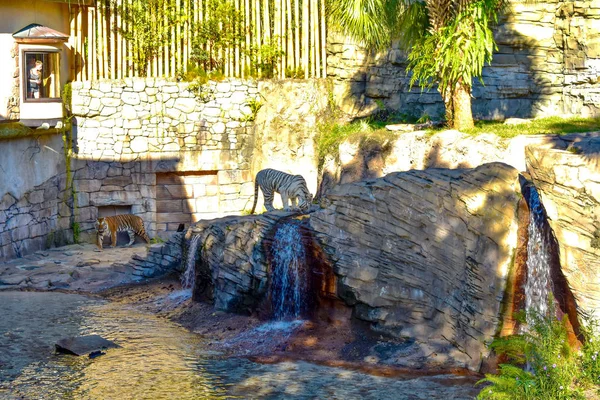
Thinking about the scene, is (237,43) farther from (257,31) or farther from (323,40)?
(323,40)

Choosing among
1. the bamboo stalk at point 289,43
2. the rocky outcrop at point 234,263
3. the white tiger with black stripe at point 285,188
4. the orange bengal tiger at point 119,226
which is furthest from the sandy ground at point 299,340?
the bamboo stalk at point 289,43

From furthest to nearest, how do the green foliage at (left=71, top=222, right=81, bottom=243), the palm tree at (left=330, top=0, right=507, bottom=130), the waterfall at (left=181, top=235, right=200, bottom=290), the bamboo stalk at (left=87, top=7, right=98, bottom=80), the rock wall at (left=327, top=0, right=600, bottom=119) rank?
1. the bamboo stalk at (left=87, top=7, right=98, bottom=80)
2. the green foliage at (left=71, top=222, right=81, bottom=243)
3. the rock wall at (left=327, top=0, right=600, bottom=119)
4. the palm tree at (left=330, top=0, right=507, bottom=130)
5. the waterfall at (left=181, top=235, right=200, bottom=290)

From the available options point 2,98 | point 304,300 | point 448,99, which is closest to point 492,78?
point 448,99

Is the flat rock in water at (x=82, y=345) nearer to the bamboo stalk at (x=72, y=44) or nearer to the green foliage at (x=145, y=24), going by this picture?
the bamboo stalk at (x=72, y=44)

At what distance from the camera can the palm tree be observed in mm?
15312

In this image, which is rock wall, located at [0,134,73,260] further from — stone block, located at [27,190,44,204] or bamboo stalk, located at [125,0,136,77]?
bamboo stalk, located at [125,0,136,77]

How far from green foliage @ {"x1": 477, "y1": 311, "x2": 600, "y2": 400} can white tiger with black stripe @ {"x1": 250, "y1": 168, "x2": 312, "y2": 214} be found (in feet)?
18.7

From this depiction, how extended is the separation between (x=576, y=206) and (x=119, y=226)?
1139 centimetres

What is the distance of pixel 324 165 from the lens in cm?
1827

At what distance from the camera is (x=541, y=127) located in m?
15.9

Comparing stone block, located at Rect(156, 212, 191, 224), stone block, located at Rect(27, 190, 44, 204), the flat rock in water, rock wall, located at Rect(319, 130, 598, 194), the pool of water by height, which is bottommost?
the pool of water

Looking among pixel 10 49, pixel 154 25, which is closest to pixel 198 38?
pixel 154 25

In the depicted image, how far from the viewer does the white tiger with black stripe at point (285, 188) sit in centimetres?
1594

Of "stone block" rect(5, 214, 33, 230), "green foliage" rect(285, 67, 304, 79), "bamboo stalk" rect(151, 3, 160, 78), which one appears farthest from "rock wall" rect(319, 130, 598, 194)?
"stone block" rect(5, 214, 33, 230)
